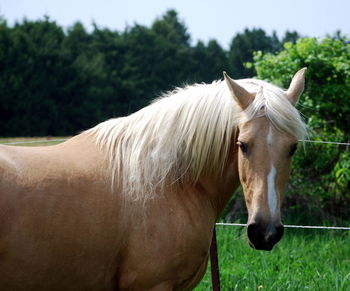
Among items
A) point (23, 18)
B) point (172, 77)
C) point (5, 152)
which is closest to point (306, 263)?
point (5, 152)

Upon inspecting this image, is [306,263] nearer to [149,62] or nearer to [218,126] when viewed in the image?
[218,126]

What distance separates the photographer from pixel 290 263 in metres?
5.38

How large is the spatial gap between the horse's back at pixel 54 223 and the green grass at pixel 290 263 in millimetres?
2058

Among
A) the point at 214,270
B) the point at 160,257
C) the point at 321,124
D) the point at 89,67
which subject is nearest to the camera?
the point at 160,257

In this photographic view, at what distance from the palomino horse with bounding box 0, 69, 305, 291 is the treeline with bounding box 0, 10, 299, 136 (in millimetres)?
20594

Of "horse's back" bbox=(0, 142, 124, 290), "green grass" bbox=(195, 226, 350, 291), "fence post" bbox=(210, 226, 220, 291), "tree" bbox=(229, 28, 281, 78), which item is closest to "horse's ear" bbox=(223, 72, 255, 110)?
"horse's back" bbox=(0, 142, 124, 290)

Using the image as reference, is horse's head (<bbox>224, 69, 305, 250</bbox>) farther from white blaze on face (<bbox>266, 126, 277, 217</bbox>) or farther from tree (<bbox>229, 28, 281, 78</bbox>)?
tree (<bbox>229, 28, 281, 78</bbox>)

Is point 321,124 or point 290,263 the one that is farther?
point 321,124

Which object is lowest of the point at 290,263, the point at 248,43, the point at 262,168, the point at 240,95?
the point at 290,263

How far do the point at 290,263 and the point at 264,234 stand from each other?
9.42 ft

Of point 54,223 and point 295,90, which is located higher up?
point 295,90

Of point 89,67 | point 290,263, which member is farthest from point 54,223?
point 89,67

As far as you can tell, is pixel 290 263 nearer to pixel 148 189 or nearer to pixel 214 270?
pixel 214 270

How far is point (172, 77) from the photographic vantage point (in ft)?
161
